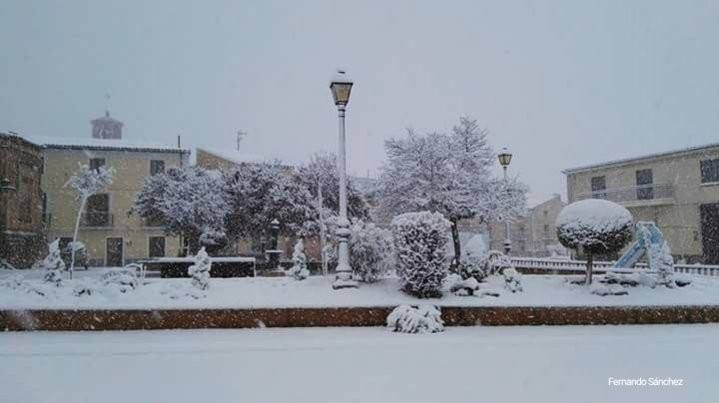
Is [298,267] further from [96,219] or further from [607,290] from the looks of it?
[96,219]

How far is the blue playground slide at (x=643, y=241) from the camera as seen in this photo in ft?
44.2

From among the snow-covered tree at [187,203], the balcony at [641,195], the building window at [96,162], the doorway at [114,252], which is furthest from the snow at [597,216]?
the building window at [96,162]

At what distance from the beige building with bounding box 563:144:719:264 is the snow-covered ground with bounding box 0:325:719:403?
2038cm

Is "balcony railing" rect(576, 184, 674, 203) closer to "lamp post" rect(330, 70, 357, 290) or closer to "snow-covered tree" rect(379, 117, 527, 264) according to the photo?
"snow-covered tree" rect(379, 117, 527, 264)

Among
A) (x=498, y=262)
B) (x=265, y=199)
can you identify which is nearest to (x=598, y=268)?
(x=498, y=262)

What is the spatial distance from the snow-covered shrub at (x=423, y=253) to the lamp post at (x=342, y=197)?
119cm

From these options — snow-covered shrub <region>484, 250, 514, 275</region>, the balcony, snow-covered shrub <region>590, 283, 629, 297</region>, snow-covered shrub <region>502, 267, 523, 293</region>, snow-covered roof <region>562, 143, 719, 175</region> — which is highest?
snow-covered roof <region>562, 143, 719, 175</region>

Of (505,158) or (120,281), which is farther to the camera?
(505,158)

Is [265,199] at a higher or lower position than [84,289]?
higher

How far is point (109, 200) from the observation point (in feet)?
103

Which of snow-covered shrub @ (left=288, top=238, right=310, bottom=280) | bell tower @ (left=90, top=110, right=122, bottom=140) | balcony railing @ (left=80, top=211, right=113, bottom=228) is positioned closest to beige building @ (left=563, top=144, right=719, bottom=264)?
snow-covered shrub @ (left=288, top=238, right=310, bottom=280)

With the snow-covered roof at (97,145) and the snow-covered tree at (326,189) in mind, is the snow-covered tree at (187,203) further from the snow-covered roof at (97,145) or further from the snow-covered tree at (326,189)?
the snow-covered roof at (97,145)

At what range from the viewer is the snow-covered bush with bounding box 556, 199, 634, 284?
1191 cm

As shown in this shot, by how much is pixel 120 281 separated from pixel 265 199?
14.6 metres
